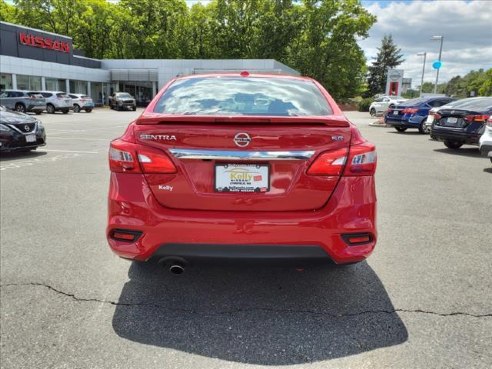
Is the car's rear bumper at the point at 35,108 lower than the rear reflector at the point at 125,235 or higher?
lower

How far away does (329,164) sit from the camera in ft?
9.09

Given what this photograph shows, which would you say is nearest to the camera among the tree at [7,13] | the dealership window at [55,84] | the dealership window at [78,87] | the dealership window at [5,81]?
the dealership window at [5,81]

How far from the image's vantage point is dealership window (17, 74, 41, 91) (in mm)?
40438

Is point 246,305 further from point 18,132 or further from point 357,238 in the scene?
point 18,132

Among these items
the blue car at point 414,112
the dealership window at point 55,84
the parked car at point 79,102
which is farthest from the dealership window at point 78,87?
the blue car at point 414,112

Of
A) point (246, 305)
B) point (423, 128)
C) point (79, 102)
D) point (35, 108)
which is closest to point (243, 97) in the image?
point (246, 305)

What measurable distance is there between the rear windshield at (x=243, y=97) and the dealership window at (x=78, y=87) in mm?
49571

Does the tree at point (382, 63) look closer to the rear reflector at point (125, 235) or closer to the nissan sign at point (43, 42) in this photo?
the nissan sign at point (43, 42)

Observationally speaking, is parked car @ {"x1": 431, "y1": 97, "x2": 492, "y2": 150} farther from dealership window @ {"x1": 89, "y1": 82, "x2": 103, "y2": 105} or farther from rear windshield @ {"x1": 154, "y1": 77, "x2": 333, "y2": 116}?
dealership window @ {"x1": 89, "y1": 82, "x2": 103, "y2": 105}

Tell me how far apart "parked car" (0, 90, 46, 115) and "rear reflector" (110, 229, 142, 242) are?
31712 millimetres

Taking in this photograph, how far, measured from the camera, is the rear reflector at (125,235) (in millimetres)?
2877

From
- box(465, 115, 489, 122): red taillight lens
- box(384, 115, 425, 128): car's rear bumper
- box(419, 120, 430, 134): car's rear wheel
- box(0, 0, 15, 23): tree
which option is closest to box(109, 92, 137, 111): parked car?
box(384, 115, 425, 128): car's rear bumper

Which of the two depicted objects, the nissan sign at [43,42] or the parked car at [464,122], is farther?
the nissan sign at [43,42]

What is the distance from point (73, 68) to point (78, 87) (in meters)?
2.47
